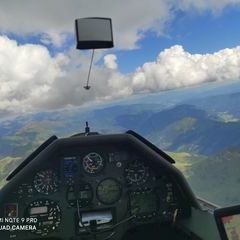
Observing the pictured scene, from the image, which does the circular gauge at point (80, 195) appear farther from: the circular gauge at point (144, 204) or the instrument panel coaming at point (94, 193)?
the circular gauge at point (144, 204)

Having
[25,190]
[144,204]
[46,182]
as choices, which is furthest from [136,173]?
[25,190]

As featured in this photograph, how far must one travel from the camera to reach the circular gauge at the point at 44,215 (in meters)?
4.54

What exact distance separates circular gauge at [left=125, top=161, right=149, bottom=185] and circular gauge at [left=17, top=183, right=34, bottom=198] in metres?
1.13

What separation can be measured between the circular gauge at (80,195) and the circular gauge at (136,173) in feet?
1.58

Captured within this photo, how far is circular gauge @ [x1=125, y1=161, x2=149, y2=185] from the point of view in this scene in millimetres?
4738

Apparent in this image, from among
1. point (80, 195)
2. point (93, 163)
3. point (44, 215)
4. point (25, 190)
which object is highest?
point (93, 163)

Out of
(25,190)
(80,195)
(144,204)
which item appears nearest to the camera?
(25,190)

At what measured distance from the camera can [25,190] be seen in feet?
14.8

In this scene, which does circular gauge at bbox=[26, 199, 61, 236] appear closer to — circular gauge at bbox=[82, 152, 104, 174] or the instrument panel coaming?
the instrument panel coaming

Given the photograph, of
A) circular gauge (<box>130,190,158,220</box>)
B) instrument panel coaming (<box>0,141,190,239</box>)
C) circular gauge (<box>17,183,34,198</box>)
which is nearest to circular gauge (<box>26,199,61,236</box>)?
instrument panel coaming (<box>0,141,190,239</box>)

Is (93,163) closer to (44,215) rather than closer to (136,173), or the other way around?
(136,173)

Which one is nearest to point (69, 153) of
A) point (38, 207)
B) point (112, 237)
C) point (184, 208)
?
point (38, 207)

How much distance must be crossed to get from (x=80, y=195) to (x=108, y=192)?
0.33 meters

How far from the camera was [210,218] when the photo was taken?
4.03m
